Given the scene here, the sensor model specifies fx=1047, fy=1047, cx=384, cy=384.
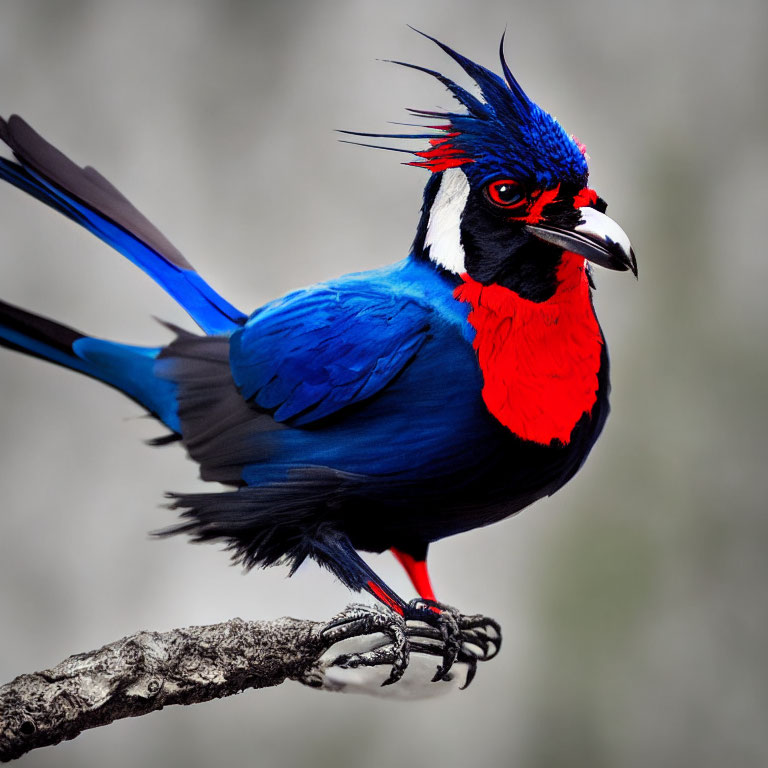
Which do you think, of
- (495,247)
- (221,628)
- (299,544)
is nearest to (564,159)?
(495,247)

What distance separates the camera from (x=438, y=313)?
1.30m

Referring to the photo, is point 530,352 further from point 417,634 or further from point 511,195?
point 417,634

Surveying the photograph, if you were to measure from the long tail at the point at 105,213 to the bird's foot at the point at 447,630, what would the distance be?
0.52 m

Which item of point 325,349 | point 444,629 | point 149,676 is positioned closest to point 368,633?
point 444,629

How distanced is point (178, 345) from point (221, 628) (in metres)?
0.46

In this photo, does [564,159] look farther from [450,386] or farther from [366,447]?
[366,447]

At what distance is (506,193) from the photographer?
4.07 feet

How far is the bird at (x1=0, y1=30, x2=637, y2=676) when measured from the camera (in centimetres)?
125

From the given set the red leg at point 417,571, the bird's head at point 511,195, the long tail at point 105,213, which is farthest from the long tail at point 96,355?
the bird's head at point 511,195

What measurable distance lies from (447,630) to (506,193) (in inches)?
21.7

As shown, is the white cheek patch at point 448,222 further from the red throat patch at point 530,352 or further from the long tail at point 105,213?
the long tail at point 105,213

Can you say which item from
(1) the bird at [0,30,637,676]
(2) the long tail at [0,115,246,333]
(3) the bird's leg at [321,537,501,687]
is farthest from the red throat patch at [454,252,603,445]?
(2) the long tail at [0,115,246,333]

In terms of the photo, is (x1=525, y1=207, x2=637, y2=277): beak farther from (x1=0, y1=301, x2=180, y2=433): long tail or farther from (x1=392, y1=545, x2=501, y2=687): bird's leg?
(x1=0, y1=301, x2=180, y2=433): long tail

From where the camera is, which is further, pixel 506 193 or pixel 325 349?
pixel 325 349
